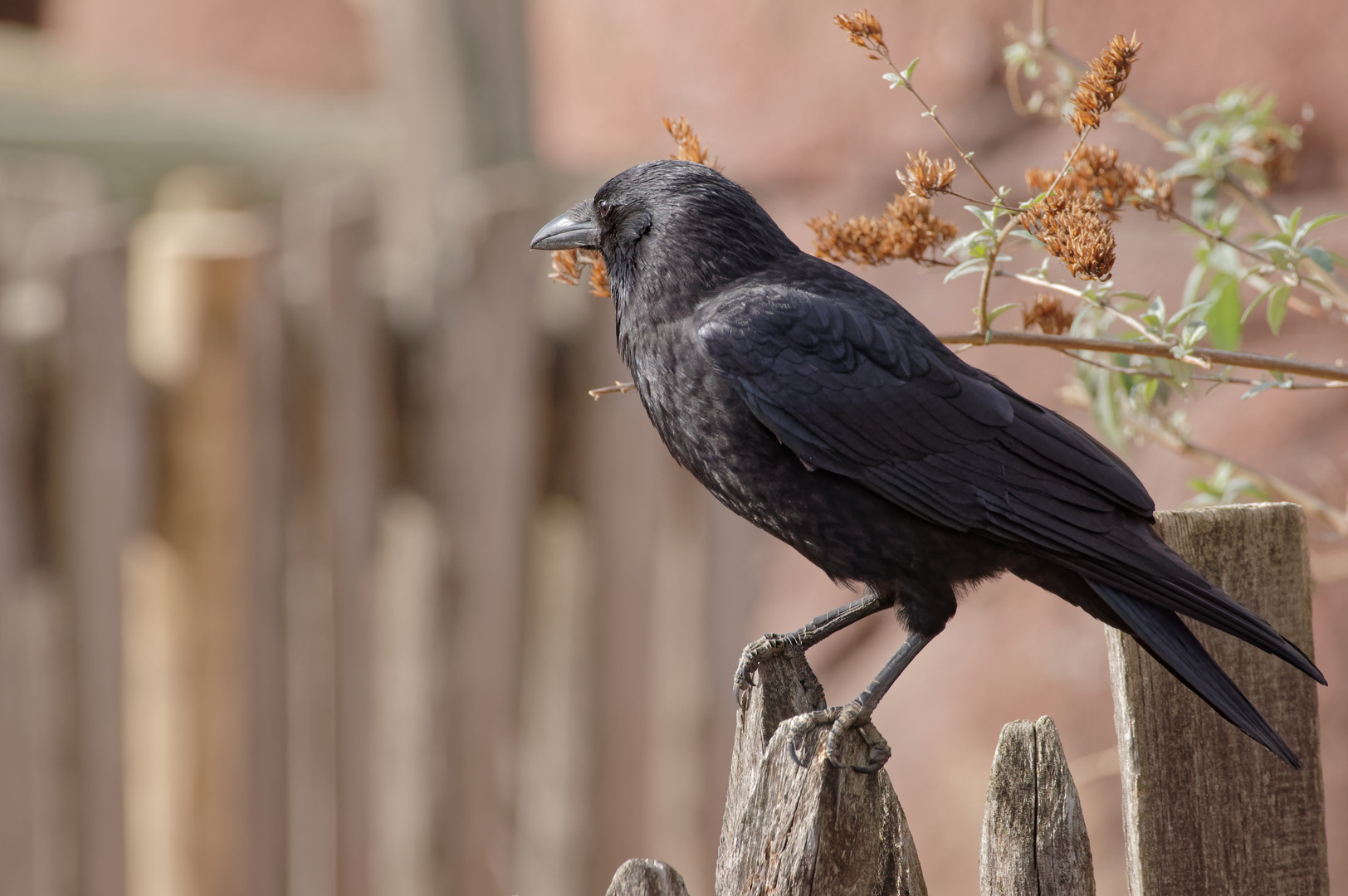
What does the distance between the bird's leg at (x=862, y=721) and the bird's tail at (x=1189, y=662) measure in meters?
0.34

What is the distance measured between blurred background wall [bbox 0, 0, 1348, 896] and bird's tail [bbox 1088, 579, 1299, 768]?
1.64m

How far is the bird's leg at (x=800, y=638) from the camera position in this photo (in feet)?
6.72

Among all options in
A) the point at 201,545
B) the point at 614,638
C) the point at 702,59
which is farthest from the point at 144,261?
the point at 702,59

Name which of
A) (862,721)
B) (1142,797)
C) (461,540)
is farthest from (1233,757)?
(461,540)

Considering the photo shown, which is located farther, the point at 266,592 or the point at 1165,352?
the point at 266,592

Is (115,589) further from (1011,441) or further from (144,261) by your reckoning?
(1011,441)

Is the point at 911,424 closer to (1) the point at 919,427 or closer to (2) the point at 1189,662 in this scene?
(1) the point at 919,427

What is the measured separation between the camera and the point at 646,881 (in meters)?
1.51

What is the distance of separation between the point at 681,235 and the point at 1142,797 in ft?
3.47

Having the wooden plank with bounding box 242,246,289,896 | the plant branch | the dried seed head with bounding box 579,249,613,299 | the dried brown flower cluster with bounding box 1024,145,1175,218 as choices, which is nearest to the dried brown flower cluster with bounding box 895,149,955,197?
the dried brown flower cluster with bounding box 1024,145,1175,218

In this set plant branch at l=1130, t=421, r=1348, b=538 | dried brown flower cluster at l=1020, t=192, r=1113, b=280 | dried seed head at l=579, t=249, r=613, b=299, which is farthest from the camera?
plant branch at l=1130, t=421, r=1348, b=538

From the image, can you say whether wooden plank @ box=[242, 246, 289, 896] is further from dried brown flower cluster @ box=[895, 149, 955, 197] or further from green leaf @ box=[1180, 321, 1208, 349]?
green leaf @ box=[1180, 321, 1208, 349]

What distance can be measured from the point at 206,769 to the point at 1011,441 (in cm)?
229

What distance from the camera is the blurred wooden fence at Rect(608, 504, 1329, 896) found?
1559mm
